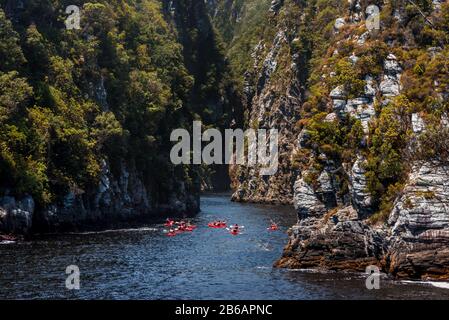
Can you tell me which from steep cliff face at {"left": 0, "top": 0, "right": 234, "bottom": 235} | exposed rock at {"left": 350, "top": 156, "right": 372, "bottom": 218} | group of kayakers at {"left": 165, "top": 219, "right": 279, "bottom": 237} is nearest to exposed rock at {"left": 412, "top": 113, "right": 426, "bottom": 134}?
exposed rock at {"left": 350, "top": 156, "right": 372, "bottom": 218}

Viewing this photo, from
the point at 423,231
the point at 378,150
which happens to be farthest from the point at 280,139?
the point at 423,231

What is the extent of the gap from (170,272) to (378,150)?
25.7m

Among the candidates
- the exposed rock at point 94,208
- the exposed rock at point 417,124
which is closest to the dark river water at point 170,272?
the exposed rock at point 94,208

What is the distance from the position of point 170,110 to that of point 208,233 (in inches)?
1848

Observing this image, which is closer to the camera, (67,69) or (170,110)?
(67,69)

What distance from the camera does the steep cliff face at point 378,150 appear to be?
59094 millimetres

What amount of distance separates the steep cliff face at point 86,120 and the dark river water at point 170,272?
24.7 feet

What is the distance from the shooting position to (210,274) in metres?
66.8

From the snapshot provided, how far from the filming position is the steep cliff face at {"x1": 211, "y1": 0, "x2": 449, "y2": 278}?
59.1m

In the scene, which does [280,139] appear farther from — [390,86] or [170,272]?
[170,272]

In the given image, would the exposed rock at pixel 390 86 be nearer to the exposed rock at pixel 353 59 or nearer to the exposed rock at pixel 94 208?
the exposed rock at pixel 353 59

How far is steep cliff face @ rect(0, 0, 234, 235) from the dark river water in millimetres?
7536
